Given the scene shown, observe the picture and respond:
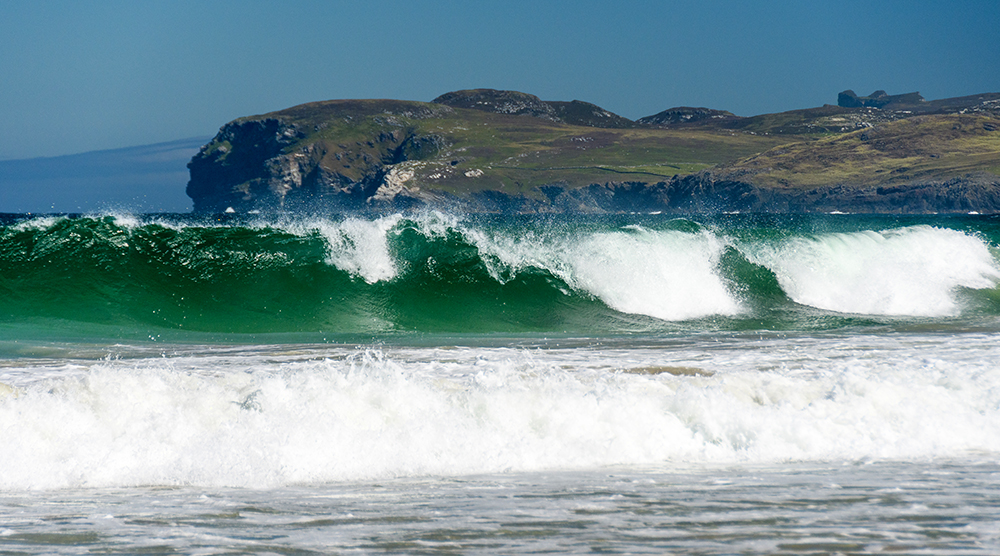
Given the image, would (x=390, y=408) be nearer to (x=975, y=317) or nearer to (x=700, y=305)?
(x=700, y=305)

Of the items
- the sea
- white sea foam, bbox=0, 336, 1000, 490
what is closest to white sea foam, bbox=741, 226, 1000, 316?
the sea

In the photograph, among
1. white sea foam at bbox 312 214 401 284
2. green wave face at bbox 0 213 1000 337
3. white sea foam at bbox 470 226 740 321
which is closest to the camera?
green wave face at bbox 0 213 1000 337

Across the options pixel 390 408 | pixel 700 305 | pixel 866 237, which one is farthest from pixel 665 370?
pixel 866 237

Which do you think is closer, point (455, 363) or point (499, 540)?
point (499, 540)

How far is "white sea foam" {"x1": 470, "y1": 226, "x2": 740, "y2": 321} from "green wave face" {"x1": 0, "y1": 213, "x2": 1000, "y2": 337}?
0.04 meters

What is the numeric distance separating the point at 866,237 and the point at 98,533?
74.7 feet

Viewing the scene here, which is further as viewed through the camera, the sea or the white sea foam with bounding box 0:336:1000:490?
the white sea foam with bounding box 0:336:1000:490

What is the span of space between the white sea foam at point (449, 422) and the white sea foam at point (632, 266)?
8.47 meters

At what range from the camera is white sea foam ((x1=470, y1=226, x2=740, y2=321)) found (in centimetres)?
1659

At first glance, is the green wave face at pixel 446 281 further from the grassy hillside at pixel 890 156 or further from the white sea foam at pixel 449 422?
the grassy hillside at pixel 890 156

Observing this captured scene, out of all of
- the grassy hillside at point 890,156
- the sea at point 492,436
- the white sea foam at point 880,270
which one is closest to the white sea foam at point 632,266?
the white sea foam at point 880,270

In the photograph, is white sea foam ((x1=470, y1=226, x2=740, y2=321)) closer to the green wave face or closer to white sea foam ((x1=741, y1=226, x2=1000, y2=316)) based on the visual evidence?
the green wave face

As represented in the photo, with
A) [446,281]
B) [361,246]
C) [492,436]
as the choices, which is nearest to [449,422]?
[492,436]

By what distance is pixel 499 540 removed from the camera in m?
4.15
